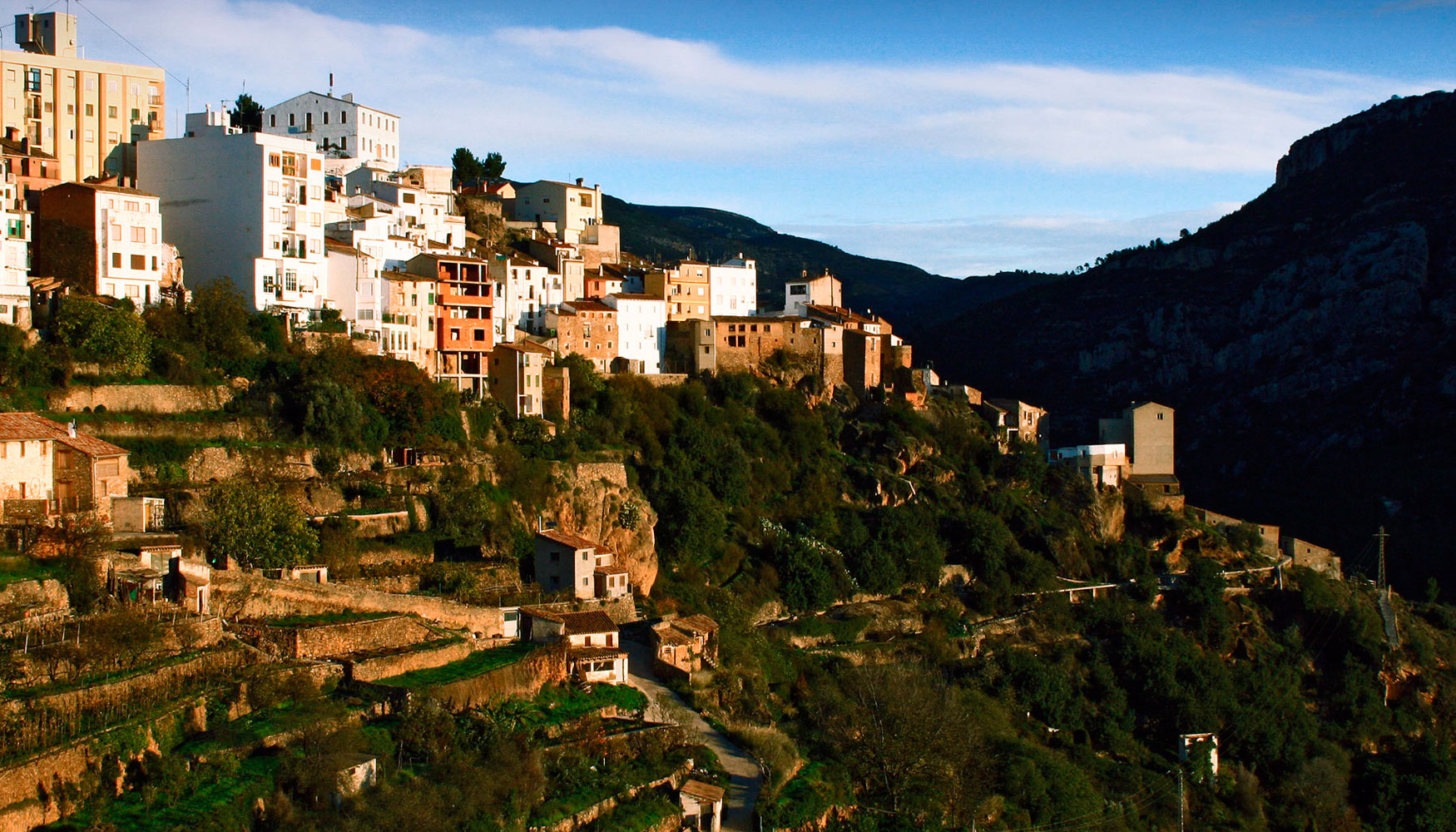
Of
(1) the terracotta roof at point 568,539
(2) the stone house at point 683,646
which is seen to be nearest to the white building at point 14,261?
(1) the terracotta roof at point 568,539

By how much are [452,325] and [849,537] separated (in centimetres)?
1530

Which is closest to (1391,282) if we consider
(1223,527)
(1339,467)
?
(1339,467)

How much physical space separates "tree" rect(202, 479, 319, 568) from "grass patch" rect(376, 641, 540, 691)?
16.0 feet

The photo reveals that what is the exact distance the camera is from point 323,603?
30297 millimetres

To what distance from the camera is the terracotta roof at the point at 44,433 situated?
29359 millimetres

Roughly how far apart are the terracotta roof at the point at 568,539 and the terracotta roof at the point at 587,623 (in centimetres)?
359

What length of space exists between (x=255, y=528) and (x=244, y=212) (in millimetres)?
14418

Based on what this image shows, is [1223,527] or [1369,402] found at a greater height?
[1369,402]

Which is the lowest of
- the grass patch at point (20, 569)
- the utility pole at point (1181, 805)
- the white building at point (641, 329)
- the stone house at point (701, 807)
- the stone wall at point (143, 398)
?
the utility pole at point (1181, 805)

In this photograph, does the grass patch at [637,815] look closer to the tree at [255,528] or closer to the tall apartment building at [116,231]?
the tree at [255,528]

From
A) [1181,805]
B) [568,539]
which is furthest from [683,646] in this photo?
[1181,805]

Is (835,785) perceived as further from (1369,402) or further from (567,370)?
(1369,402)

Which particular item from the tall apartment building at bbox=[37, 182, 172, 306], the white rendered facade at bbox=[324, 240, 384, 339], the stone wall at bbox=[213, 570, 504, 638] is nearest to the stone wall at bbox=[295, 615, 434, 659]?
the stone wall at bbox=[213, 570, 504, 638]

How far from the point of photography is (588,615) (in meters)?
34.8
